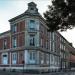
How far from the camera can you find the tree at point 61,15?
18.8 metres

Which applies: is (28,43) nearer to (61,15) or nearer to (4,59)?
(4,59)

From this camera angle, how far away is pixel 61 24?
800 inches

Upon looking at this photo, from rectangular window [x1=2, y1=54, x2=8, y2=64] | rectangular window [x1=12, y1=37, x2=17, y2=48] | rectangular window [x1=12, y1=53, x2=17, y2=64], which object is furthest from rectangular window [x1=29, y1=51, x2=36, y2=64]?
rectangular window [x1=2, y1=54, x2=8, y2=64]

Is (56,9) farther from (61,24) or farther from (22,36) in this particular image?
(22,36)

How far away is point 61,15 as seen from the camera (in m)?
19.6

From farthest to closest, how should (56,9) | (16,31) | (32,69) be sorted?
(16,31), (32,69), (56,9)

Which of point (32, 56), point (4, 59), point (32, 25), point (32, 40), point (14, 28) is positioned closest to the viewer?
point (32, 56)

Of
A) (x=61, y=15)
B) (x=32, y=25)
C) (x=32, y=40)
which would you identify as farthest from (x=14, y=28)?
(x=61, y=15)

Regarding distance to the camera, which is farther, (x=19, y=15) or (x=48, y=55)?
(x=48, y=55)

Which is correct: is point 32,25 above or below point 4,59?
above

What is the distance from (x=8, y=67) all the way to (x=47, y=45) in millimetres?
11974

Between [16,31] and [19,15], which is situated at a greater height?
[19,15]

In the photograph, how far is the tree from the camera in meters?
18.8

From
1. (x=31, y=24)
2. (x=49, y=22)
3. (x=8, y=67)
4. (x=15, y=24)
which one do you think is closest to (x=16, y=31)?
(x=15, y=24)
